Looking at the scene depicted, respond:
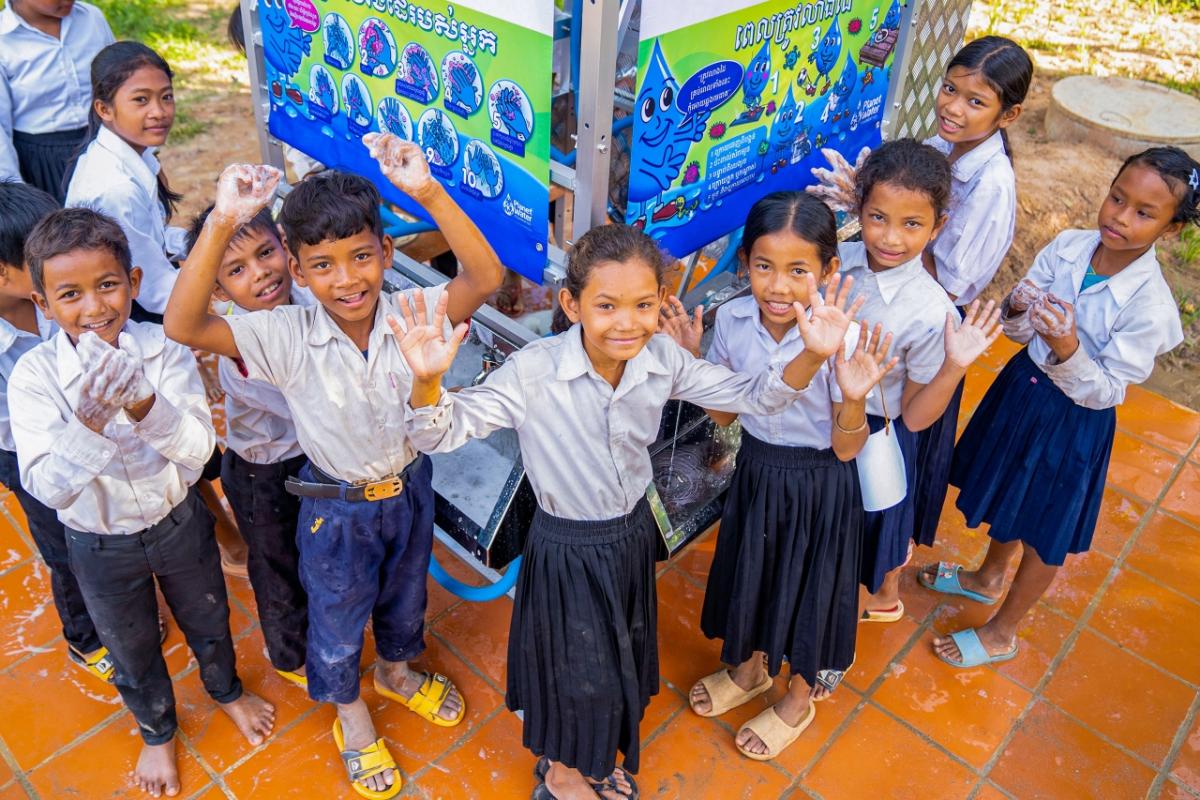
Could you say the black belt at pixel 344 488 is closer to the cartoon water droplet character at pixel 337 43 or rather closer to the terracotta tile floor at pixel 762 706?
the terracotta tile floor at pixel 762 706

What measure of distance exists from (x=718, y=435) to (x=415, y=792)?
1393mm

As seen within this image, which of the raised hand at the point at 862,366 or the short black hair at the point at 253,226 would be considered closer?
the raised hand at the point at 862,366

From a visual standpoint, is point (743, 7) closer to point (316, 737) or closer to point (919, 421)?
point (919, 421)

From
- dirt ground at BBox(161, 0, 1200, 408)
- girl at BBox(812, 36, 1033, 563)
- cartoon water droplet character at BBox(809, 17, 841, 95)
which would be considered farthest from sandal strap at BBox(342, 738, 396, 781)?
dirt ground at BBox(161, 0, 1200, 408)

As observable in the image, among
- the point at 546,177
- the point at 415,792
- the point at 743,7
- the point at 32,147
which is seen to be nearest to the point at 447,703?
the point at 415,792

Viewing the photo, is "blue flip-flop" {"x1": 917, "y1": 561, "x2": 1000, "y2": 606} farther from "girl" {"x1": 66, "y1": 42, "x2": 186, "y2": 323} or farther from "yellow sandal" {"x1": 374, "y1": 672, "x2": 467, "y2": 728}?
"girl" {"x1": 66, "y1": 42, "x2": 186, "y2": 323}

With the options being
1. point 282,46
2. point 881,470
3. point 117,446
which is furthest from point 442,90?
point 881,470

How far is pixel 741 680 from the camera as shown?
2854 mm

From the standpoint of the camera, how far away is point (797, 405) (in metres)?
2.33

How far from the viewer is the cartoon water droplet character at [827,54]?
2635 millimetres

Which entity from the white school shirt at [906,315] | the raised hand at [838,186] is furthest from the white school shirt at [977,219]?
the white school shirt at [906,315]

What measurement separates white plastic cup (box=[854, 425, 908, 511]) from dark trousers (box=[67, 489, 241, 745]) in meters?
1.72

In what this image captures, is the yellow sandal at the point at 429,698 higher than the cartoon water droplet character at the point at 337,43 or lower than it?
lower

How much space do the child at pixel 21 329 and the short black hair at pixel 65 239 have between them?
0.43ft
